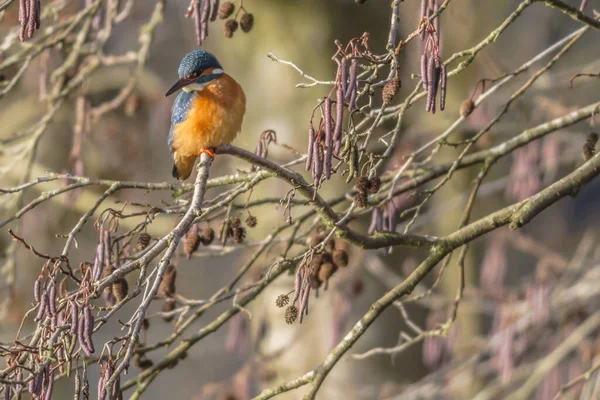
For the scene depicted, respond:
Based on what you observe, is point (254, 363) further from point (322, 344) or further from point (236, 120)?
point (236, 120)

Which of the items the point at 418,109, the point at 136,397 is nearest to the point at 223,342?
the point at 418,109

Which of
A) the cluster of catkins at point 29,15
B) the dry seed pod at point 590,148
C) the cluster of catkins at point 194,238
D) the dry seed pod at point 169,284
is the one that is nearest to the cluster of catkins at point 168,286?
the dry seed pod at point 169,284

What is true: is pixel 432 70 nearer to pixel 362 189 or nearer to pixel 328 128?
pixel 328 128

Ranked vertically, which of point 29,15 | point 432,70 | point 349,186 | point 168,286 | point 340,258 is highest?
point 349,186

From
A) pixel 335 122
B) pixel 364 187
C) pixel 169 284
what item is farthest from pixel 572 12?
pixel 169 284

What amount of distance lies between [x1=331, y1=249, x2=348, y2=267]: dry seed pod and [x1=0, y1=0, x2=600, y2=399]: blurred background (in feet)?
0.97

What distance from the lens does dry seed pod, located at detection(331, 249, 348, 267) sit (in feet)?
8.36

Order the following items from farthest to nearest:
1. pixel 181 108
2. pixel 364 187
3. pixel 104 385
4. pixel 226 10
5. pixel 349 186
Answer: pixel 349 186 → pixel 181 108 → pixel 226 10 → pixel 364 187 → pixel 104 385

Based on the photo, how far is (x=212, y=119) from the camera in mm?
2918

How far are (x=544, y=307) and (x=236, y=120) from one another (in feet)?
5.16

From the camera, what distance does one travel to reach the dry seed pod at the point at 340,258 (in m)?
2.55

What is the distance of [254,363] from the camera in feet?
12.8

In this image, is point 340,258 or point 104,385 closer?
point 104,385

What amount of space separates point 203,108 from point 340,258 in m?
0.78
